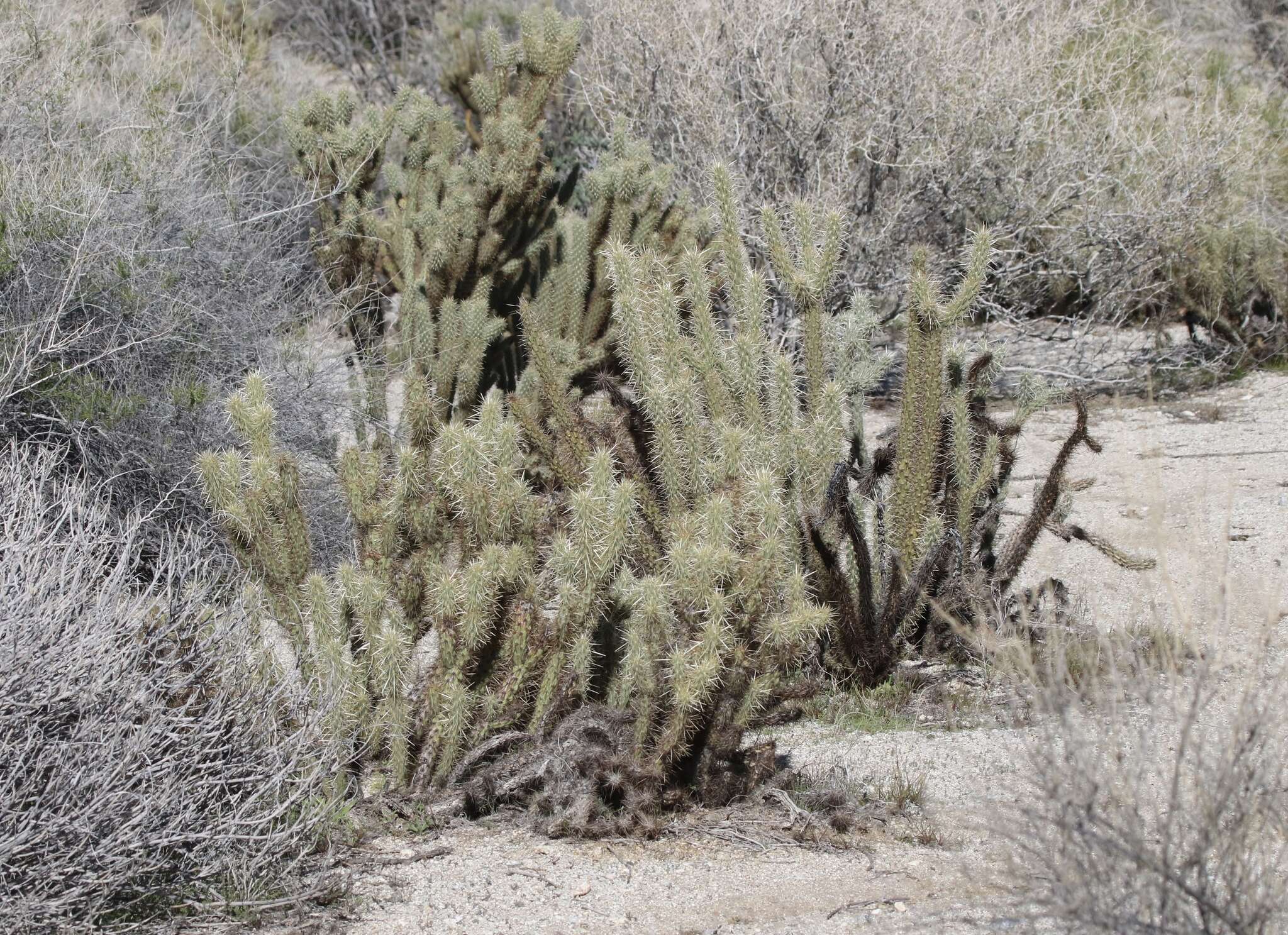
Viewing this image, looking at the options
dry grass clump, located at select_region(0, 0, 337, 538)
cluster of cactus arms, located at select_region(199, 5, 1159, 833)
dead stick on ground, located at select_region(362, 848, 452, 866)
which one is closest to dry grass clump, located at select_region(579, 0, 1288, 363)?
dry grass clump, located at select_region(0, 0, 337, 538)

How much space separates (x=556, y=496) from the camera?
4.91 m

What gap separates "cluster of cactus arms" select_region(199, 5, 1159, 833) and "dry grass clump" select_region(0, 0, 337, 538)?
0.86 m

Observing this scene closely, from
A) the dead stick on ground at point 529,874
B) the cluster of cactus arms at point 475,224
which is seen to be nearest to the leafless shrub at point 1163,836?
the dead stick on ground at point 529,874

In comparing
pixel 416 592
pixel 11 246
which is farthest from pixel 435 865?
pixel 11 246

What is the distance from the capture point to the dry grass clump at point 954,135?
32.3 ft

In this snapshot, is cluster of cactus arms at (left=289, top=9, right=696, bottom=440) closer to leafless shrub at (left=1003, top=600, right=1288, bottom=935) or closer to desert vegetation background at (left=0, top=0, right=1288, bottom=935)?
desert vegetation background at (left=0, top=0, right=1288, bottom=935)

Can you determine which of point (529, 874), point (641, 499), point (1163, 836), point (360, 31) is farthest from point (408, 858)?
point (360, 31)

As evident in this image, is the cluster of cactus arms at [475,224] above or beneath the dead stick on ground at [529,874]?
above

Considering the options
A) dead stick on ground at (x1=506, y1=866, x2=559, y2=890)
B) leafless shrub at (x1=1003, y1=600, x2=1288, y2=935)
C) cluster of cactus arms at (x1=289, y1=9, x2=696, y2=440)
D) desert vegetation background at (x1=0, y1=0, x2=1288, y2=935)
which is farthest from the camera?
cluster of cactus arms at (x1=289, y1=9, x2=696, y2=440)

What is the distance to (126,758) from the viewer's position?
302 centimetres

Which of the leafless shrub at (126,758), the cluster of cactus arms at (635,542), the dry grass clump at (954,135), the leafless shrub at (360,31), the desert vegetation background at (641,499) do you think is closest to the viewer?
the leafless shrub at (126,758)

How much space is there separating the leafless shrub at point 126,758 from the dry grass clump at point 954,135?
6.72 metres

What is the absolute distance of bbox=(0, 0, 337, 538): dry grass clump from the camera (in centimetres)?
582

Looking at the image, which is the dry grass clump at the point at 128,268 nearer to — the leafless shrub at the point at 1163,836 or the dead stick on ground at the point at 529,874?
the dead stick on ground at the point at 529,874
